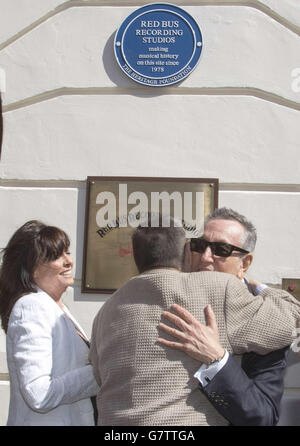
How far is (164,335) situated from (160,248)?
0.96ft

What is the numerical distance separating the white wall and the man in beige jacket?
1.94 m

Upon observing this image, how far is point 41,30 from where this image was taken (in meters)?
4.11

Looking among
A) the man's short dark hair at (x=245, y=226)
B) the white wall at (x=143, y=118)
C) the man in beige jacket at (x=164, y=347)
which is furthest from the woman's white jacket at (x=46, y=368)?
the white wall at (x=143, y=118)

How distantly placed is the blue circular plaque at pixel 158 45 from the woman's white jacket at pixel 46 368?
6.46 ft

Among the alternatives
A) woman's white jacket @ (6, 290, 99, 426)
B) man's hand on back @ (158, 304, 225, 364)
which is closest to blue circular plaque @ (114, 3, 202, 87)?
woman's white jacket @ (6, 290, 99, 426)

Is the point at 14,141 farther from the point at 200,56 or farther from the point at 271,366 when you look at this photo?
the point at 271,366

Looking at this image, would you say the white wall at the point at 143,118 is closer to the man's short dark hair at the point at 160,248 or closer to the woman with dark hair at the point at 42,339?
the woman with dark hair at the point at 42,339

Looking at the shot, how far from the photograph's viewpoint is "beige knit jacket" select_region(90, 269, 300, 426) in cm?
181

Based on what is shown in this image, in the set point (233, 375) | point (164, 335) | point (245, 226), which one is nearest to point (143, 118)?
point (245, 226)

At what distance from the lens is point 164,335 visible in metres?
1.86

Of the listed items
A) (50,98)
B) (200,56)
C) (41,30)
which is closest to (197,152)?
(200,56)

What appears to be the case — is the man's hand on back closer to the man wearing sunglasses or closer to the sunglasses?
the man wearing sunglasses
